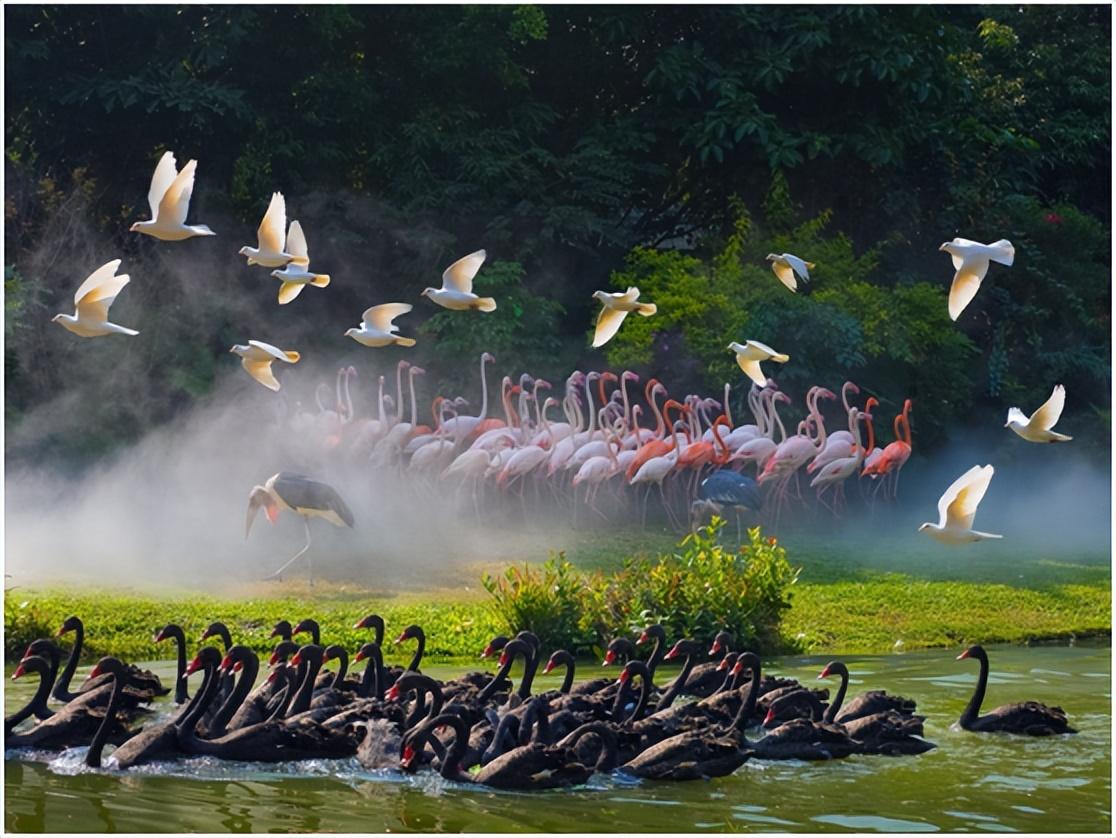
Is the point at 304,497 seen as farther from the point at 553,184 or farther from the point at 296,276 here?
the point at 553,184

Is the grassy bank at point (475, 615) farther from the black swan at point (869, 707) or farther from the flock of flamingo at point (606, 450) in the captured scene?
the black swan at point (869, 707)

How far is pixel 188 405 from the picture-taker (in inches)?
837

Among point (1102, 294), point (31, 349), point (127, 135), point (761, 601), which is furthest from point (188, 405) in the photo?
point (1102, 294)

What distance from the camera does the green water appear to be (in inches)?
308

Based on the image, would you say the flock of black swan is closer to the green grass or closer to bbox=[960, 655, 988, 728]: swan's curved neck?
bbox=[960, 655, 988, 728]: swan's curved neck

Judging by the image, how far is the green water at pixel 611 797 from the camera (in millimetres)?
7816

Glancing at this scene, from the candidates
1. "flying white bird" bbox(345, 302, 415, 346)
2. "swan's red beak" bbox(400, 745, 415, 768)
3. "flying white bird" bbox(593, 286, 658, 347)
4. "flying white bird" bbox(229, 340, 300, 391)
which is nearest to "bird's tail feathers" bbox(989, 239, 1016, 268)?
"flying white bird" bbox(593, 286, 658, 347)

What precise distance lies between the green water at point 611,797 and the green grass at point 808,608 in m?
3.83

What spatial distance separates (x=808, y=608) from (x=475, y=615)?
2.84 metres

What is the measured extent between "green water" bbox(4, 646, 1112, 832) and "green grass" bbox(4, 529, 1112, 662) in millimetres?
3829

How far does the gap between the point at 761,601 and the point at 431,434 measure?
6.98 m

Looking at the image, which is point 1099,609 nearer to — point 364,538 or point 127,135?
point 364,538

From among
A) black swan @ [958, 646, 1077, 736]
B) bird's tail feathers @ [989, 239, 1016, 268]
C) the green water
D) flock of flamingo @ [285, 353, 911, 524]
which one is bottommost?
the green water

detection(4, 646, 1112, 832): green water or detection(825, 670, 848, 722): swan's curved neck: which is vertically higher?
detection(825, 670, 848, 722): swan's curved neck
